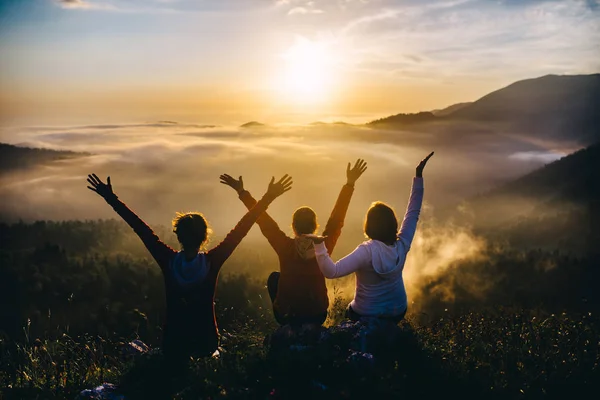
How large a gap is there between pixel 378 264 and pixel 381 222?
456 mm

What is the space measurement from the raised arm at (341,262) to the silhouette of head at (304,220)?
1.59ft

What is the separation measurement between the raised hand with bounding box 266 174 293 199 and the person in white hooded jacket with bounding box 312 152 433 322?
0.94 meters

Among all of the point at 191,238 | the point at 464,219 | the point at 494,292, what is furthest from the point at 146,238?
the point at 464,219

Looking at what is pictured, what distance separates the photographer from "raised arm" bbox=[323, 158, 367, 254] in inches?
263

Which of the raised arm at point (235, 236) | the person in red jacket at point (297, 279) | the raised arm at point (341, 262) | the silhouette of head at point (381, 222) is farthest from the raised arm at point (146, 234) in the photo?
the silhouette of head at point (381, 222)

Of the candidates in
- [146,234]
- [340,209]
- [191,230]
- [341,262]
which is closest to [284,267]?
[341,262]

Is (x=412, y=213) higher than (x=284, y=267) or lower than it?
higher

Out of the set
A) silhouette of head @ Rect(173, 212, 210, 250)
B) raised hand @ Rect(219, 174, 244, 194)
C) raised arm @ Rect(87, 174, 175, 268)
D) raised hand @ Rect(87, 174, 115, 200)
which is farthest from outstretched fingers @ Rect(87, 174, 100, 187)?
raised hand @ Rect(219, 174, 244, 194)

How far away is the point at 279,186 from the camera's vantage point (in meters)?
6.54

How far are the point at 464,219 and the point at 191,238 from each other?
135800mm

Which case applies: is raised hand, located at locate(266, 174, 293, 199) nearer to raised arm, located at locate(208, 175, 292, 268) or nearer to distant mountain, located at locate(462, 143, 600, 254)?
raised arm, located at locate(208, 175, 292, 268)

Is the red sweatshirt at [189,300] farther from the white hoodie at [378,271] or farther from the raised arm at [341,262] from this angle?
the white hoodie at [378,271]

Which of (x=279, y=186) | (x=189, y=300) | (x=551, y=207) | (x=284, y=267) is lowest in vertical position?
(x=551, y=207)

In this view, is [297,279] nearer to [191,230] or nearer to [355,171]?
[191,230]
